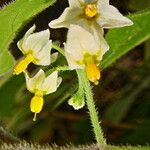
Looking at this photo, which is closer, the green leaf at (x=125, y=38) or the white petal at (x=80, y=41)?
the white petal at (x=80, y=41)

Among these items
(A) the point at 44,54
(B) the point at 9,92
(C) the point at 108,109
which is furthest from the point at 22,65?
(C) the point at 108,109

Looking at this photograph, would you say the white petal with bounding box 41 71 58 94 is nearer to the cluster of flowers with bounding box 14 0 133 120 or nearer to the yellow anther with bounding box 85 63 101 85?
the cluster of flowers with bounding box 14 0 133 120

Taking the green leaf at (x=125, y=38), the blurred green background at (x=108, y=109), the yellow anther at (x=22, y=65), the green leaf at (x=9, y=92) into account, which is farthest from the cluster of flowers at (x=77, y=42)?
the blurred green background at (x=108, y=109)

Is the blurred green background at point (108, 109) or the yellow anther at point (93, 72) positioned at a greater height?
the yellow anther at point (93, 72)

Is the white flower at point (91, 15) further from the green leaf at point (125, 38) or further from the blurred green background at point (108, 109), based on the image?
the blurred green background at point (108, 109)

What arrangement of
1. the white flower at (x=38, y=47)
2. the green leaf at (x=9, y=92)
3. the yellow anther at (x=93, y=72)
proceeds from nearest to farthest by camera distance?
the yellow anther at (x=93, y=72) → the white flower at (x=38, y=47) → the green leaf at (x=9, y=92)

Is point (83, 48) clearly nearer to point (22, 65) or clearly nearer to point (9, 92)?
point (22, 65)

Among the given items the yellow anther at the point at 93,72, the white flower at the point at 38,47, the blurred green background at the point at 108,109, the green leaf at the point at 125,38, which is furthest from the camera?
the blurred green background at the point at 108,109

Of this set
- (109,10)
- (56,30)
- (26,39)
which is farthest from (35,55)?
(56,30)
